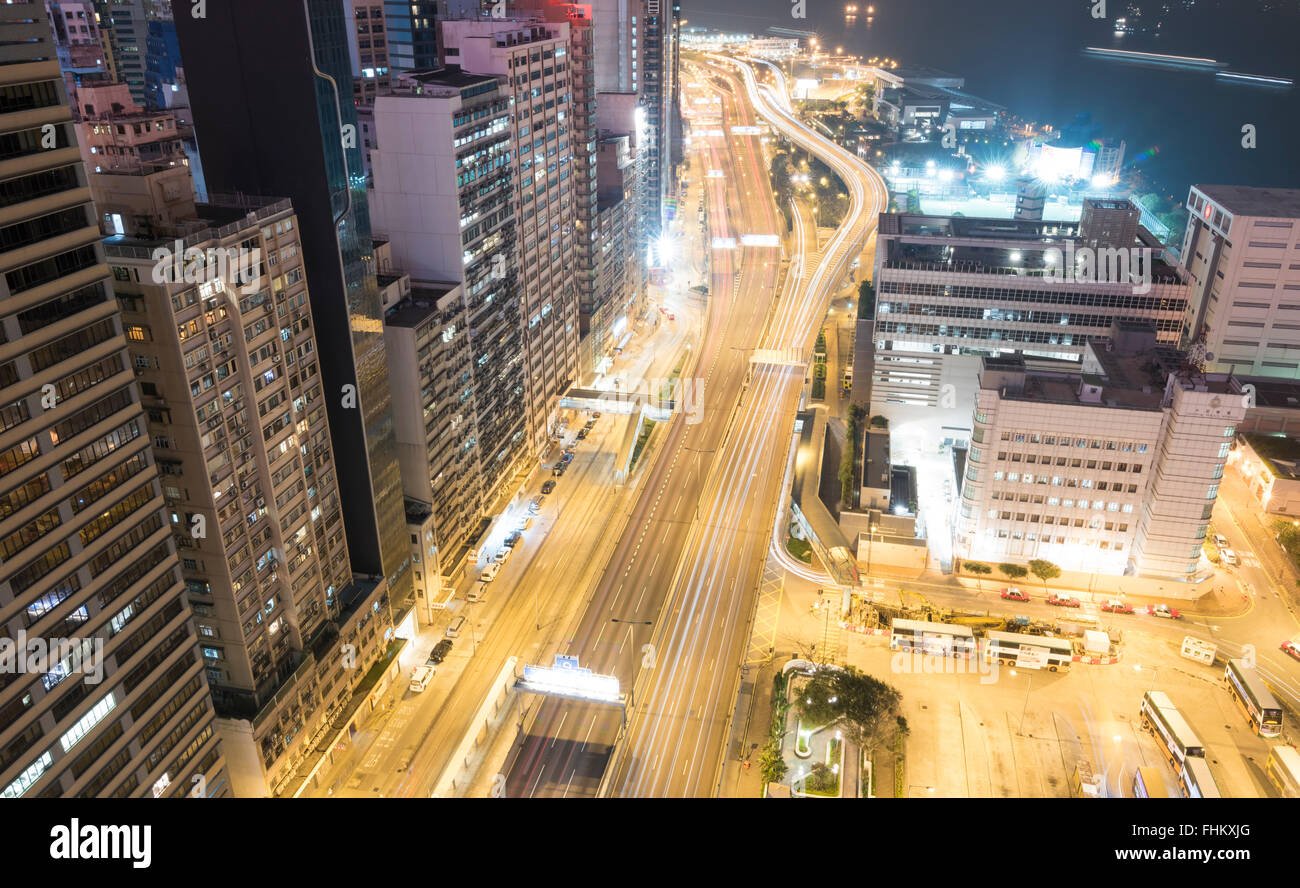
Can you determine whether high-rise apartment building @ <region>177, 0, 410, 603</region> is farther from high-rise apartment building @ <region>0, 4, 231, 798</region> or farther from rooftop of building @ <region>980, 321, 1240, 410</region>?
rooftop of building @ <region>980, 321, 1240, 410</region>

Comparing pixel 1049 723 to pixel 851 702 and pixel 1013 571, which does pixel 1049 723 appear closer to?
pixel 851 702

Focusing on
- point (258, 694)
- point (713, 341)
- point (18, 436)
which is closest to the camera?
Result: point (18, 436)

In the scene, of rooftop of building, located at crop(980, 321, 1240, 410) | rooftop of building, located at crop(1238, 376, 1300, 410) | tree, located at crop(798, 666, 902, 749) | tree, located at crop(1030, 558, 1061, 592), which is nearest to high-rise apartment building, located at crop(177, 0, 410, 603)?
tree, located at crop(798, 666, 902, 749)

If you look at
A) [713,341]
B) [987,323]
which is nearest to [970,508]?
[987,323]

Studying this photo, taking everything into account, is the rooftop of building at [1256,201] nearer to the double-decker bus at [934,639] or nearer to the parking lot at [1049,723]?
the parking lot at [1049,723]
